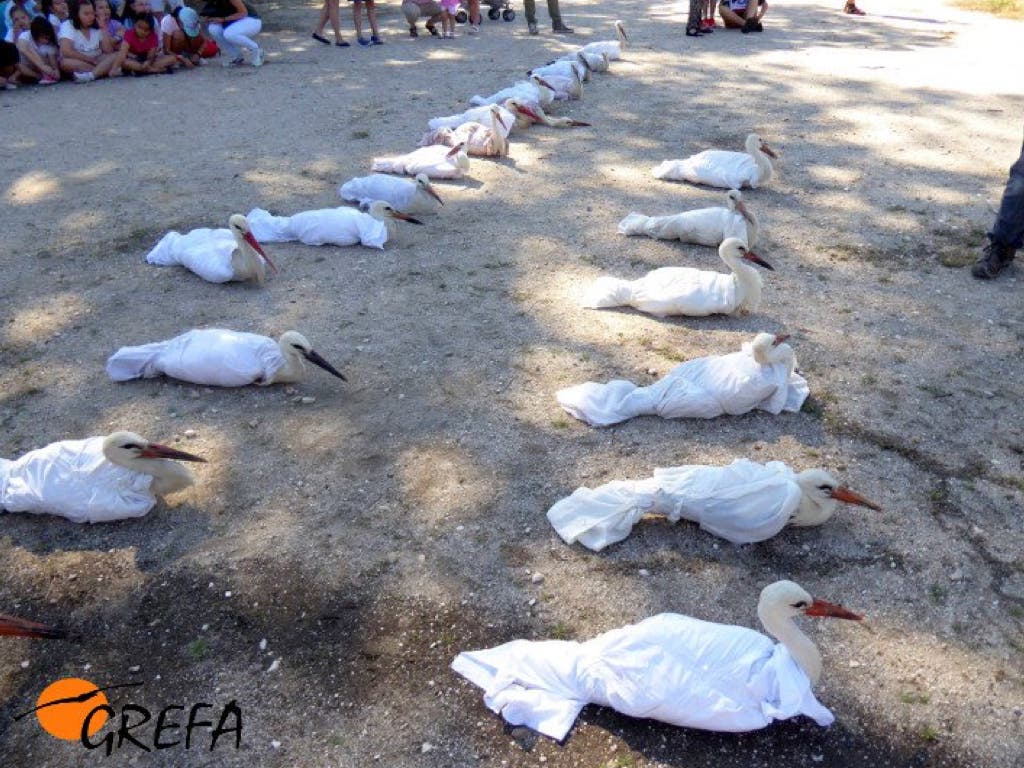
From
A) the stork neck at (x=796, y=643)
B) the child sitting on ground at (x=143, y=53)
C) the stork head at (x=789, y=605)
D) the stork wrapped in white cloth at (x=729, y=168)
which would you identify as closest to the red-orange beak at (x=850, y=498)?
the stork head at (x=789, y=605)

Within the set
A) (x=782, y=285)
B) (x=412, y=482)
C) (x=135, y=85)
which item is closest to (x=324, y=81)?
(x=135, y=85)

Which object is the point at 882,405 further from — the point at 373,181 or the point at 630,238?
the point at 373,181

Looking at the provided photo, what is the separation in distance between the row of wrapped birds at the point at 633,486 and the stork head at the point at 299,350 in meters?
0.01

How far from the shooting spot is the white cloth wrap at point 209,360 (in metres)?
4.88

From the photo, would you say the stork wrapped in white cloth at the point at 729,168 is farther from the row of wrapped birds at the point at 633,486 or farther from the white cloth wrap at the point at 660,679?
the white cloth wrap at the point at 660,679

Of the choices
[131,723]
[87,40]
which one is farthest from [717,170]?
[87,40]

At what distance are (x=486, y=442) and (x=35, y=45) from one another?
1009cm

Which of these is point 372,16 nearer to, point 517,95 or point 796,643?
point 517,95

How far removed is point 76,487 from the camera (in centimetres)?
396

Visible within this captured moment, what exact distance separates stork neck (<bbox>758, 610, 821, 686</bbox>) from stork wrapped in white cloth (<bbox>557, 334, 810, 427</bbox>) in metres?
1.61

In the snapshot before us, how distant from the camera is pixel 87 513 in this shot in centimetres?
397

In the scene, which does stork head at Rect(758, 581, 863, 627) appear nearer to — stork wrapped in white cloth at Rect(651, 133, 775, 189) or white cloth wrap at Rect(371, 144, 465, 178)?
stork wrapped in white cloth at Rect(651, 133, 775, 189)

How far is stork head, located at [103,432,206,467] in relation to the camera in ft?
13.0

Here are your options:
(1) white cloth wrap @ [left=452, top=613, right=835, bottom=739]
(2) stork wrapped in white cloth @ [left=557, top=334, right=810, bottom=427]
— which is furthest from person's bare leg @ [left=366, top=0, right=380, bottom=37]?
(1) white cloth wrap @ [left=452, top=613, right=835, bottom=739]
